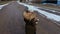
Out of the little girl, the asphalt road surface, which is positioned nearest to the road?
the asphalt road surface

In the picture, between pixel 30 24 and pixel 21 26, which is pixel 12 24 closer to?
pixel 21 26

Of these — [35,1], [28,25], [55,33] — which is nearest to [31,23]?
[28,25]

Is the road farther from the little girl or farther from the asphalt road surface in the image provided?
the little girl

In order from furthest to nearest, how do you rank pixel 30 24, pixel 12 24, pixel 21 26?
pixel 12 24, pixel 21 26, pixel 30 24

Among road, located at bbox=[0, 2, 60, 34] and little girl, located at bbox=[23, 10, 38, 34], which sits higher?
little girl, located at bbox=[23, 10, 38, 34]

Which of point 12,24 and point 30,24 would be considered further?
point 12,24

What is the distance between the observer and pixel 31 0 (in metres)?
17.7

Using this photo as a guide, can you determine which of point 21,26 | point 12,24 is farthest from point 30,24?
point 12,24

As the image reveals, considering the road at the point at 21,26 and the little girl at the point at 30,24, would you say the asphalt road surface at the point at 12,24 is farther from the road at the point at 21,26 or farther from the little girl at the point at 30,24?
the little girl at the point at 30,24

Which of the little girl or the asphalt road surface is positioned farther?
the asphalt road surface

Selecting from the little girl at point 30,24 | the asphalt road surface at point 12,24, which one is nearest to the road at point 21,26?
the asphalt road surface at point 12,24

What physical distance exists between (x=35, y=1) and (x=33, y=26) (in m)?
16.1

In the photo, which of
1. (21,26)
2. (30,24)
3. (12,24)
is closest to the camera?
(30,24)

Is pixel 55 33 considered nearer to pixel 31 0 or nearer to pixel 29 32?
pixel 29 32
